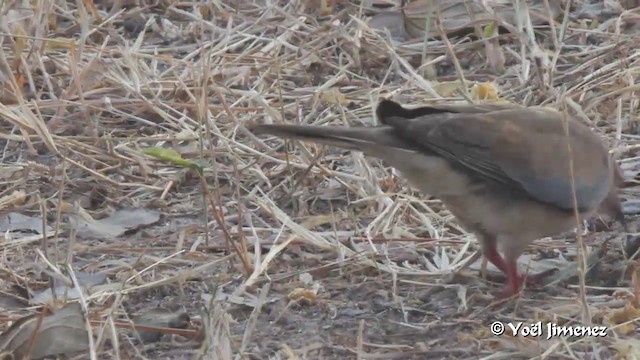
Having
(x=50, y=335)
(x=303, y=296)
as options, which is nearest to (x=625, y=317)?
(x=303, y=296)

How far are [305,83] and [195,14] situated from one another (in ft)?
2.24

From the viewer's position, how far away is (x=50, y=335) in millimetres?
3203

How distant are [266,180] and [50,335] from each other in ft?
4.32

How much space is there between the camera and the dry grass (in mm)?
3391

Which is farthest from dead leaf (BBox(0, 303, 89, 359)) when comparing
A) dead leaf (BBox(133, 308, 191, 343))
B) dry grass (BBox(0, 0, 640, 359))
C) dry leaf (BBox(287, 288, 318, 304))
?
dry leaf (BBox(287, 288, 318, 304))

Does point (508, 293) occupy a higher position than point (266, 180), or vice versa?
point (508, 293)

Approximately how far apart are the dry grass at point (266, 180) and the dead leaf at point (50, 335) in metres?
0.05

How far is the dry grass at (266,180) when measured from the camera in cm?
339

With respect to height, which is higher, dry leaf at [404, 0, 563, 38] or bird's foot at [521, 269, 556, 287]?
bird's foot at [521, 269, 556, 287]

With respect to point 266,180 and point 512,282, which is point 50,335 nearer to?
point 512,282

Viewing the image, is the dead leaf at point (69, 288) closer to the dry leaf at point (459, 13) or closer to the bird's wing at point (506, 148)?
the bird's wing at point (506, 148)

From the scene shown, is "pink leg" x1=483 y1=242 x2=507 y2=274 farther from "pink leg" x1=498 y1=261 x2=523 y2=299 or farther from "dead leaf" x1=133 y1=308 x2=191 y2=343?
"dead leaf" x1=133 y1=308 x2=191 y2=343

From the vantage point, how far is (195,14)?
222 inches

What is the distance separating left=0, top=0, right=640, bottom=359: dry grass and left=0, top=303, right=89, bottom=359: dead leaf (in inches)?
2.0
